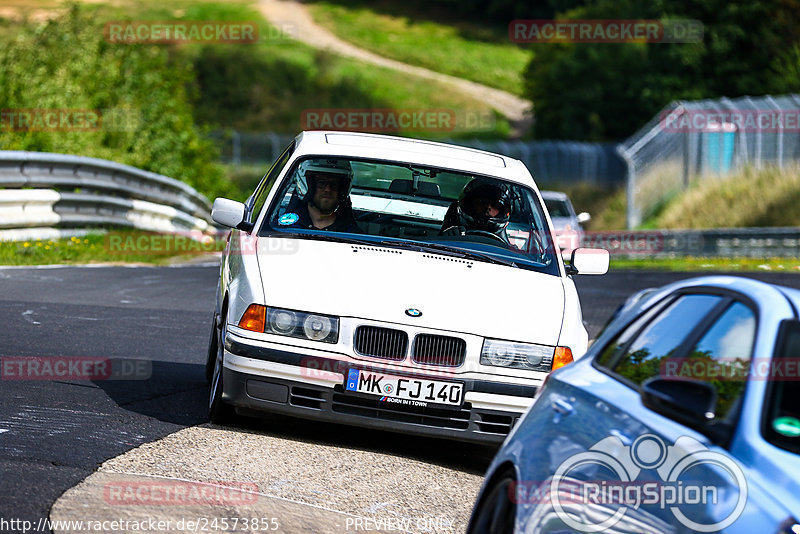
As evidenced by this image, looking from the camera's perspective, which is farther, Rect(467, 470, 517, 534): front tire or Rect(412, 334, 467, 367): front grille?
Rect(412, 334, 467, 367): front grille

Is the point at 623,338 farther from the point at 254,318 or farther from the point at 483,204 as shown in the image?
the point at 483,204

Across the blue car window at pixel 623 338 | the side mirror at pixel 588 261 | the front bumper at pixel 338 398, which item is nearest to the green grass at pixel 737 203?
the side mirror at pixel 588 261

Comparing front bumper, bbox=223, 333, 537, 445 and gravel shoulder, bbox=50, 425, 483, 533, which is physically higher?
front bumper, bbox=223, 333, 537, 445

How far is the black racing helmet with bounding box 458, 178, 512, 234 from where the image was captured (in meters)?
8.56

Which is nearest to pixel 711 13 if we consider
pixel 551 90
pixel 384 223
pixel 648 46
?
pixel 648 46

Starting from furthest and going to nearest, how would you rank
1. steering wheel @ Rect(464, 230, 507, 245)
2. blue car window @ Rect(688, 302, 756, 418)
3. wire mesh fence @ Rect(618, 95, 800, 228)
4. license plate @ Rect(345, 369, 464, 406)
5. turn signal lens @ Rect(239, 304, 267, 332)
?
1. wire mesh fence @ Rect(618, 95, 800, 228)
2. steering wheel @ Rect(464, 230, 507, 245)
3. turn signal lens @ Rect(239, 304, 267, 332)
4. license plate @ Rect(345, 369, 464, 406)
5. blue car window @ Rect(688, 302, 756, 418)

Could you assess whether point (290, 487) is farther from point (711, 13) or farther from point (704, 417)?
point (711, 13)

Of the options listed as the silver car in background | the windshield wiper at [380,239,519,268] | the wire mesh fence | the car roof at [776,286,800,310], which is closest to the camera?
the car roof at [776,286,800,310]

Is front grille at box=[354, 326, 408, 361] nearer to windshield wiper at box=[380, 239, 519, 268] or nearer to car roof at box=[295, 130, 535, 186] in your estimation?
windshield wiper at box=[380, 239, 519, 268]

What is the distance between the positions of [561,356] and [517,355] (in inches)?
9.7

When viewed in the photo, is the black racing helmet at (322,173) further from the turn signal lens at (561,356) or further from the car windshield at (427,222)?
the turn signal lens at (561,356)

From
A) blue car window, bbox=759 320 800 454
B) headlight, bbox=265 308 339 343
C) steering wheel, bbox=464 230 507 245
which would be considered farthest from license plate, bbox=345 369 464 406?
blue car window, bbox=759 320 800 454

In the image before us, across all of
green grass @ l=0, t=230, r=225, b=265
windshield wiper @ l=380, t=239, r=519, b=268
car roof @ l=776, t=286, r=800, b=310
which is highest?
car roof @ l=776, t=286, r=800, b=310

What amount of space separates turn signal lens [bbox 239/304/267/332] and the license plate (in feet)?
1.77
